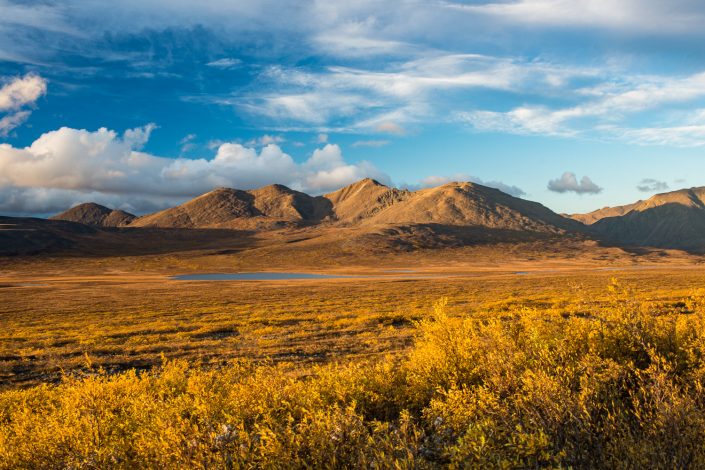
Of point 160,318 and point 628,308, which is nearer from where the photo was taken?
point 628,308

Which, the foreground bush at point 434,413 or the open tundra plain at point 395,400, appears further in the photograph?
the open tundra plain at point 395,400

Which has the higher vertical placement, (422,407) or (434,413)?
(434,413)

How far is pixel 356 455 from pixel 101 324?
33577 mm

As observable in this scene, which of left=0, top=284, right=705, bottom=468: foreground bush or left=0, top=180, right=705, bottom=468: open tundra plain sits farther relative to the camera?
left=0, top=180, right=705, bottom=468: open tundra plain

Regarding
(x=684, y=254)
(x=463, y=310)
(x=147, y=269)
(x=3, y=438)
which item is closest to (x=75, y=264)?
(x=147, y=269)

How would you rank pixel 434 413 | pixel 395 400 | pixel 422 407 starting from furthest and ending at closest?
1. pixel 422 407
2. pixel 395 400
3. pixel 434 413

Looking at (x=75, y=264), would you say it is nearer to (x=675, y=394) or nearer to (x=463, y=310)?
(x=463, y=310)

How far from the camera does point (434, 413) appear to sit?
8.13 metres

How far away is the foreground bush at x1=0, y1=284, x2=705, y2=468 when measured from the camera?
19.9 feet

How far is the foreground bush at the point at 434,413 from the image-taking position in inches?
239

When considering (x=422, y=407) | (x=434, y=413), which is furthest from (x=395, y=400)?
(x=434, y=413)

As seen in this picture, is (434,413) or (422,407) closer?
(434,413)

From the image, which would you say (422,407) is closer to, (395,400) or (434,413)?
(395,400)

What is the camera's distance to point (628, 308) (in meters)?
11.6
